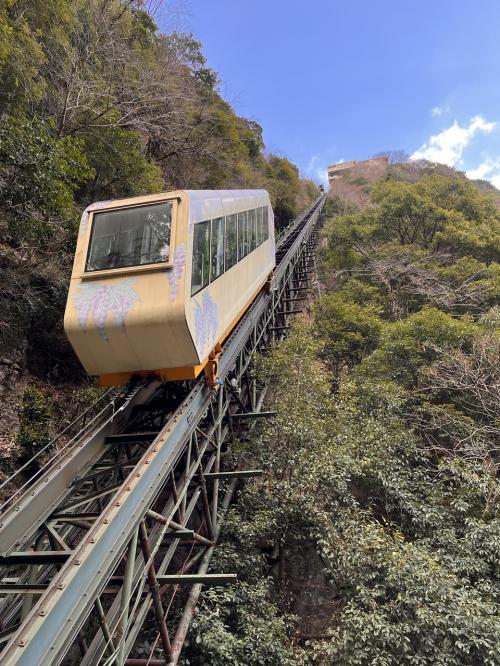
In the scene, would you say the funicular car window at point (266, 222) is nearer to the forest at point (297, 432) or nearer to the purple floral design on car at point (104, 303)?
the forest at point (297, 432)

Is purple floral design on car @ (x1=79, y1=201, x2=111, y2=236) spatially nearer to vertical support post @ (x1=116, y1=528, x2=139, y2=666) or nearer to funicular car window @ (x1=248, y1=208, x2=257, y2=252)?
vertical support post @ (x1=116, y1=528, x2=139, y2=666)

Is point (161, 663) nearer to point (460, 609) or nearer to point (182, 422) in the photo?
point (182, 422)

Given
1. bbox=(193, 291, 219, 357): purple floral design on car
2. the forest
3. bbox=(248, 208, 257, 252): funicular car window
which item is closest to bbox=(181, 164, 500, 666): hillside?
the forest

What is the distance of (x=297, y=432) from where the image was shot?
7125mm

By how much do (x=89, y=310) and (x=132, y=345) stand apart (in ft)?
1.96

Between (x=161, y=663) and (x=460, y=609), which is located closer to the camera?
(x=161, y=663)

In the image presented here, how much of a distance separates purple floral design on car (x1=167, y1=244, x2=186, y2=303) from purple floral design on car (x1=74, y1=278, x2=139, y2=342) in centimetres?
40

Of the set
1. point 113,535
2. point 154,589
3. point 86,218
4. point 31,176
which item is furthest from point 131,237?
point 154,589

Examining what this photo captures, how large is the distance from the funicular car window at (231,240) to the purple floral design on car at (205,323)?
117 cm

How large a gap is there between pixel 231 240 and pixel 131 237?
7.00 ft

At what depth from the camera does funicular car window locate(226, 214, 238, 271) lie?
656 centimetres

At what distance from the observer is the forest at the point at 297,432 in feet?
16.6

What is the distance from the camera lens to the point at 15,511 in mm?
3777

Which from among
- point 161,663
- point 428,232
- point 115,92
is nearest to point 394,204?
point 428,232
